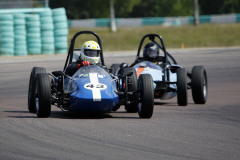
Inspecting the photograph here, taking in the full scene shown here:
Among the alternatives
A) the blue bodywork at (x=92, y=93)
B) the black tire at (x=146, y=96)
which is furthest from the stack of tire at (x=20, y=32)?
the black tire at (x=146, y=96)

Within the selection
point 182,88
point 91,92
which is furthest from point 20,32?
point 91,92

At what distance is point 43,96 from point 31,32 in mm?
16308

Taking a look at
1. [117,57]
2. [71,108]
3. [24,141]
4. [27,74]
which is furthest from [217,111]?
[117,57]

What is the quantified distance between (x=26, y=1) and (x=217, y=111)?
2106cm

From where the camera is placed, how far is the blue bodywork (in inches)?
351

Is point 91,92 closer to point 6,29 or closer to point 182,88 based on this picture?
point 182,88

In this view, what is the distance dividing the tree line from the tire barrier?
41073 millimetres

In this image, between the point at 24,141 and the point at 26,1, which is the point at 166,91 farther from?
the point at 26,1

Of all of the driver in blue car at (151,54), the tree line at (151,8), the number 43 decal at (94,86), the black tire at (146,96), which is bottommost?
the black tire at (146,96)

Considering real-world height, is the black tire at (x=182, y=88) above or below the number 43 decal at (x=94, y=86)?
→ below

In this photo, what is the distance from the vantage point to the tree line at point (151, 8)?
2938 inches

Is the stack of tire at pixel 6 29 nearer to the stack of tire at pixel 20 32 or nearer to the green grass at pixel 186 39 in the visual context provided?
the stack of tire at pixel 20 32

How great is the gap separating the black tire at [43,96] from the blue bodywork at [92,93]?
1.18 ft

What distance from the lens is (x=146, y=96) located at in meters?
9.03
